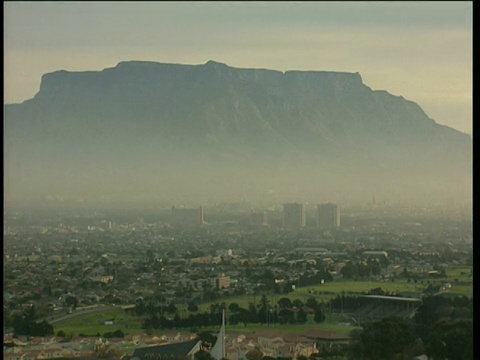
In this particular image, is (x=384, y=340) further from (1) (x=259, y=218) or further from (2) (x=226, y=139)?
(2) (x=226, y=139)

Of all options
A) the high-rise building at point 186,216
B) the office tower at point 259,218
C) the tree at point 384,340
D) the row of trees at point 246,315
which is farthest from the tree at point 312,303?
the high-rise building at point 186,216

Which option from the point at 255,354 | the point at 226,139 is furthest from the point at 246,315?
the point at 226,139

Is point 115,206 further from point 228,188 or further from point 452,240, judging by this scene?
point 452,240

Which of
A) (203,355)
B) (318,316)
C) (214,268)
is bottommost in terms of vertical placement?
(203,355)

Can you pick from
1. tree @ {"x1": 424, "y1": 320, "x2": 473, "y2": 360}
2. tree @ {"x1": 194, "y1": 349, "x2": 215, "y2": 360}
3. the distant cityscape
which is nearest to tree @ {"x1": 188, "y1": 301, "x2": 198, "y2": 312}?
the distant cityscape

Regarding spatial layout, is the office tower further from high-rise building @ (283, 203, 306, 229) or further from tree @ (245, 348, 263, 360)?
tree @ (245, 348, 263, 360)

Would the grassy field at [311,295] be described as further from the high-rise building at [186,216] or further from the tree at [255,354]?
the high-rise building at [186,216]

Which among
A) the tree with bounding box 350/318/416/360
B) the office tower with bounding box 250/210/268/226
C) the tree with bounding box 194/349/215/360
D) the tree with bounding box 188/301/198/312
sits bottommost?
the tree with bounding box 194/349/215/360
